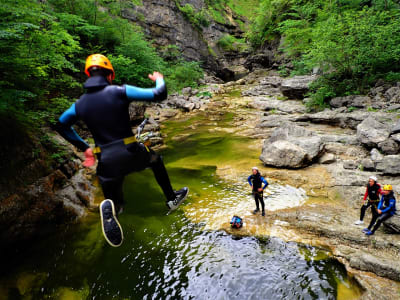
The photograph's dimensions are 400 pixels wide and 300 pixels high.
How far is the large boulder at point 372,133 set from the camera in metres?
9.25

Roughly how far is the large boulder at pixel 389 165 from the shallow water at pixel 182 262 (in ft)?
10.3

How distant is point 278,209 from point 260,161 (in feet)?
12.3

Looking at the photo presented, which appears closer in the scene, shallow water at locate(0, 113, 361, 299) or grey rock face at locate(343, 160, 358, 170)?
shallow water at locate(0, 113, 361, 299)

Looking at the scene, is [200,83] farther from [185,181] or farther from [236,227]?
[236,227]

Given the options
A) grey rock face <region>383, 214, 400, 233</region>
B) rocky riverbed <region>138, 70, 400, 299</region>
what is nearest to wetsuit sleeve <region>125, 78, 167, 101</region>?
rocky riverbed <region>138, 70, 400, 299</region>

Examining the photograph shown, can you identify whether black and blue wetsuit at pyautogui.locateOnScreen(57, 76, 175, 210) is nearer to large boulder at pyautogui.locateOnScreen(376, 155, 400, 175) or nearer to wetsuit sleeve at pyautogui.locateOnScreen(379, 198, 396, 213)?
wetsuit sleeve at pyautogui.locateOnScreen(379, 198, 396, 213)

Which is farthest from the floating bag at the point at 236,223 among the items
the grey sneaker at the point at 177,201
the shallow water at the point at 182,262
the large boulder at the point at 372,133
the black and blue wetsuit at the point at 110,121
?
the large boulder at the point at 372,133

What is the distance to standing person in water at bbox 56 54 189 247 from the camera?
2.20 meters

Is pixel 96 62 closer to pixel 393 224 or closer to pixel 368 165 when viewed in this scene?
pixel 393 224

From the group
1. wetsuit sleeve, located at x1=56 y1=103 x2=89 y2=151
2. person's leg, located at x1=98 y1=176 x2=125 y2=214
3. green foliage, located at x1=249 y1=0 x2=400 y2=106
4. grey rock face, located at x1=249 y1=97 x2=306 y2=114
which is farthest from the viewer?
grey rock face, located at x1=249 y1=97 x2=306 y2=114

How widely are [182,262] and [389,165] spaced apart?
8.00 metres

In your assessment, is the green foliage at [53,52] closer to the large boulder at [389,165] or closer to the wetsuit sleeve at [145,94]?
the wetsuit sleeve at [145,94]

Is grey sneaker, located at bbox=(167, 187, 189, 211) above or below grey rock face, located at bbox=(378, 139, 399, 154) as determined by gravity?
above

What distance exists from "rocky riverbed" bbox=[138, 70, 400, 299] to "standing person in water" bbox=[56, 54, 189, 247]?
4522 millimetres
